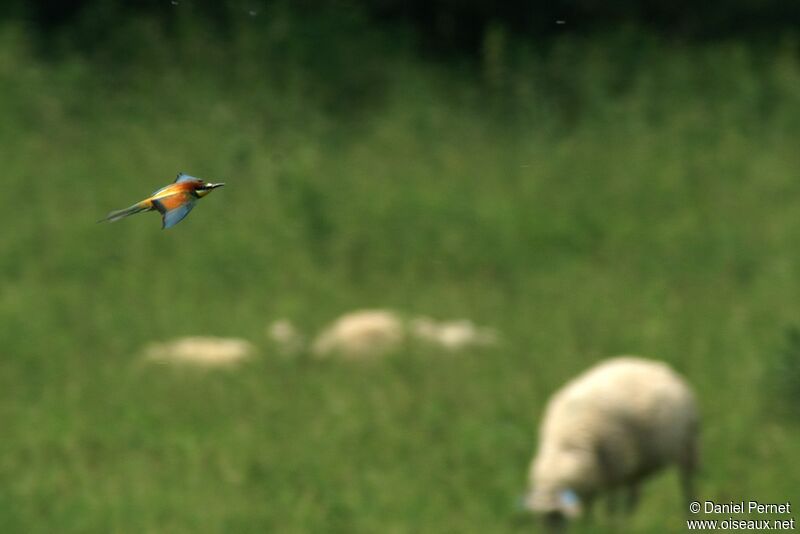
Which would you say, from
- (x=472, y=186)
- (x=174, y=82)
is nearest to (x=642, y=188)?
(x=472, y=186)

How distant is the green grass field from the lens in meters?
6.61

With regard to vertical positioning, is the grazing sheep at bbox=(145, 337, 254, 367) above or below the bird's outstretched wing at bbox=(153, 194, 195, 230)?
above

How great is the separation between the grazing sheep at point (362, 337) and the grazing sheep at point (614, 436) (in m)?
2.02

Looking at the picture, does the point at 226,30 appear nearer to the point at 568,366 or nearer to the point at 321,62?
the point at 321,62

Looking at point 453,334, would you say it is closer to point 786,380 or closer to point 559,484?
point 786,380

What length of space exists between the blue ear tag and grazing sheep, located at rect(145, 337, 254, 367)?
2.83m

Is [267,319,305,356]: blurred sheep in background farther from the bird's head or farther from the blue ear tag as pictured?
the bird's head

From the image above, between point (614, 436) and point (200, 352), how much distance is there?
9.74 feet

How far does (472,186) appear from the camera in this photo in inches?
430

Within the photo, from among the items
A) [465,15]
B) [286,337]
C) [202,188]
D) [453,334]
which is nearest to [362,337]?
[286,337]


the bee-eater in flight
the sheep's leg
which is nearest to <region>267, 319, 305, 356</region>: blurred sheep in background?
the sheep's leg

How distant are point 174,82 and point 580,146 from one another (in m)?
3.44

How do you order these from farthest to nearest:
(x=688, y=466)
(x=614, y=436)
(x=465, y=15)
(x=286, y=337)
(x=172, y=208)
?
1. (x=465, y=15)
2. (x=286, y=337)
3. (x=688, y=466)
4. (x=614, y=436)
5. (x=172, y=208)

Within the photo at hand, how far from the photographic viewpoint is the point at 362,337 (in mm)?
8312
